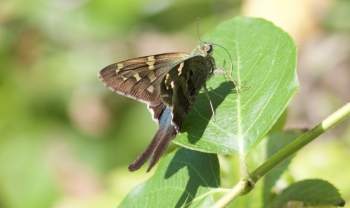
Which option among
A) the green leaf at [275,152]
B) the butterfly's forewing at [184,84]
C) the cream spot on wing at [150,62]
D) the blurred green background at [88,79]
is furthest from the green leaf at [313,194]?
the blurred green background at [88,79]

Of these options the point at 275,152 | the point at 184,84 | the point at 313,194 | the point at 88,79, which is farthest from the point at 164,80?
the point at 88,79

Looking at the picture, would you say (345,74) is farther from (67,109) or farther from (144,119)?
(67,109)

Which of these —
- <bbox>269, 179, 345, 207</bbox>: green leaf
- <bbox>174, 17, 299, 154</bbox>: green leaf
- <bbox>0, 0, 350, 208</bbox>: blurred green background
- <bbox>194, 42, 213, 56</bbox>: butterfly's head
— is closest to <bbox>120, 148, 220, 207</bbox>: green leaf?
<bbox>174, 17, 299, 154</bbox>: green leaf

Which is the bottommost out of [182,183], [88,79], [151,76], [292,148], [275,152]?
[88,79]

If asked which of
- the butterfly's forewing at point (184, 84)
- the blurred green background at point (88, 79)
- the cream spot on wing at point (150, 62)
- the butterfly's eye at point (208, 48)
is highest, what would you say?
the butterfly's eye at point (208, 48)

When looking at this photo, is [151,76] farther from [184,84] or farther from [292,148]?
[292,148]

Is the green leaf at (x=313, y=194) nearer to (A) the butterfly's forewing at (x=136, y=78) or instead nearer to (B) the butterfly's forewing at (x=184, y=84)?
(B) the butterfly's forewing at (x=184, y=84)
